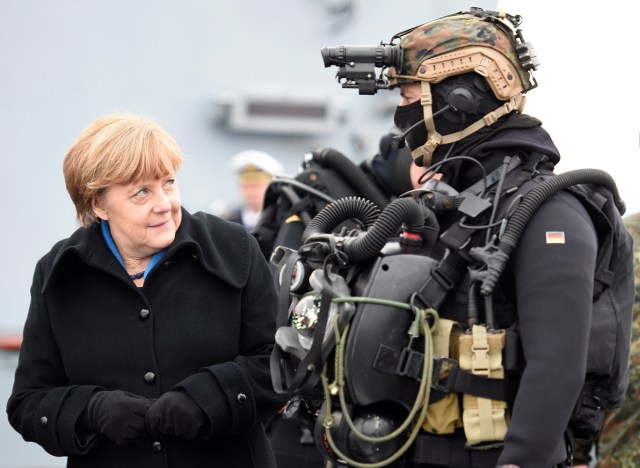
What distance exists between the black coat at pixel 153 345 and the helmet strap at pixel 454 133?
71 centimetres

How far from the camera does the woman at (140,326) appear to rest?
10.7ft

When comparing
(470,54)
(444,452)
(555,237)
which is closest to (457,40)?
(470,54)

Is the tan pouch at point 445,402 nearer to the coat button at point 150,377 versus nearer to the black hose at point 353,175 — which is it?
the coat button at point 150,377

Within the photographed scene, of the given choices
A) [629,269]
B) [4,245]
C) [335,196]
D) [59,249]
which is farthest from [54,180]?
[629,269]

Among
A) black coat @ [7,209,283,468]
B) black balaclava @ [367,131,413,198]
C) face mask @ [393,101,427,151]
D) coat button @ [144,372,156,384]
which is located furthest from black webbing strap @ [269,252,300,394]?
black balaclava @ [367,131,413,198]

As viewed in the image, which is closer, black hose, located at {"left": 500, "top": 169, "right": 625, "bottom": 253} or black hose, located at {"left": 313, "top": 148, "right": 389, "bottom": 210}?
black hose, located at {"left": 500, "top": 169, "right": 625, "bottom": 253}

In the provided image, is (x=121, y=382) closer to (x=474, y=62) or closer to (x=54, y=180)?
(x=474, y=62)

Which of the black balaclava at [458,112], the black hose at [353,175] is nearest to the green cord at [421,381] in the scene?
the black balaclava at [458,112]

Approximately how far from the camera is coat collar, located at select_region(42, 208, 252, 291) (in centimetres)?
334

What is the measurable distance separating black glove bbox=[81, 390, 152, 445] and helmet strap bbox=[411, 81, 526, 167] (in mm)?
1111

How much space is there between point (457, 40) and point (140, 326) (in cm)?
125

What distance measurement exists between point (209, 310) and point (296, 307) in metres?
0.42

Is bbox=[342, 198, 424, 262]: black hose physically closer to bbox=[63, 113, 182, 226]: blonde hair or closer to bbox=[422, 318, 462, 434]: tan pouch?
bbox=[422, 318, 462, 434]: tan pouch

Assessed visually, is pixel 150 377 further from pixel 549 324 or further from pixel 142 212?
pixel 549 324
